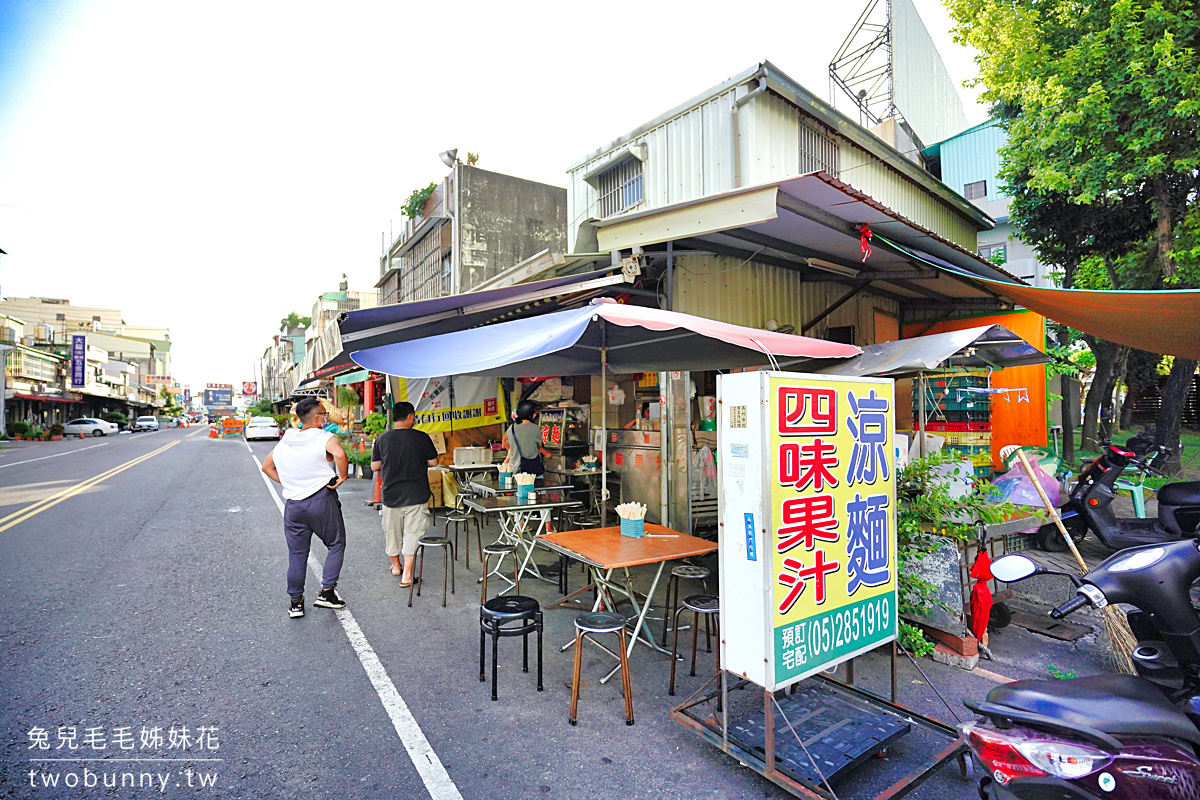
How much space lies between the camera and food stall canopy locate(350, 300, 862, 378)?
395 cm

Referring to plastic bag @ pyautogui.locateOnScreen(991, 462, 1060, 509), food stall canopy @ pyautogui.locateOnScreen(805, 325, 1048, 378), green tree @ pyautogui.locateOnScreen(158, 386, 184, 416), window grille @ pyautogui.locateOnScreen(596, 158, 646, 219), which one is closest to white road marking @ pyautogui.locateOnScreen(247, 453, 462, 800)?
food stall canopy @ pyautogui.locateOnScreen(805, 325, 1048, 378)

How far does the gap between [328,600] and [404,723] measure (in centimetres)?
243

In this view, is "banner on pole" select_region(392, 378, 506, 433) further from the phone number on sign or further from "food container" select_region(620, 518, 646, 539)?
the phone number on sign

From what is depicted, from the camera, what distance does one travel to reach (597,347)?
629 cm

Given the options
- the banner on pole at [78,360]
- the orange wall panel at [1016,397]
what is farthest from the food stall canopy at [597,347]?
the banner on pole at [78,360]

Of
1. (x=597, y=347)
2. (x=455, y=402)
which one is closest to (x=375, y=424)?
(x=455, y=402)

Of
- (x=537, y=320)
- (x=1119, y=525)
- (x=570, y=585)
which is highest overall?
(x=537, y=320)

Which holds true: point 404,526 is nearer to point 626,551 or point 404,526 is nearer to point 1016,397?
point 626,551

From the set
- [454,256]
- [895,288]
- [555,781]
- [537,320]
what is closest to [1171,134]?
[895,288]

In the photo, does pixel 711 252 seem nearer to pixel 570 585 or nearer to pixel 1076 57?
pixel 570 585

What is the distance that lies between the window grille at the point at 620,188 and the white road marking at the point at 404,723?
7825 mm

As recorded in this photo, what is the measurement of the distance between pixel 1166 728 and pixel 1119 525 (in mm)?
5863

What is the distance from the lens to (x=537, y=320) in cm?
518

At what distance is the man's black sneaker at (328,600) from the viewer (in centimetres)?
533
